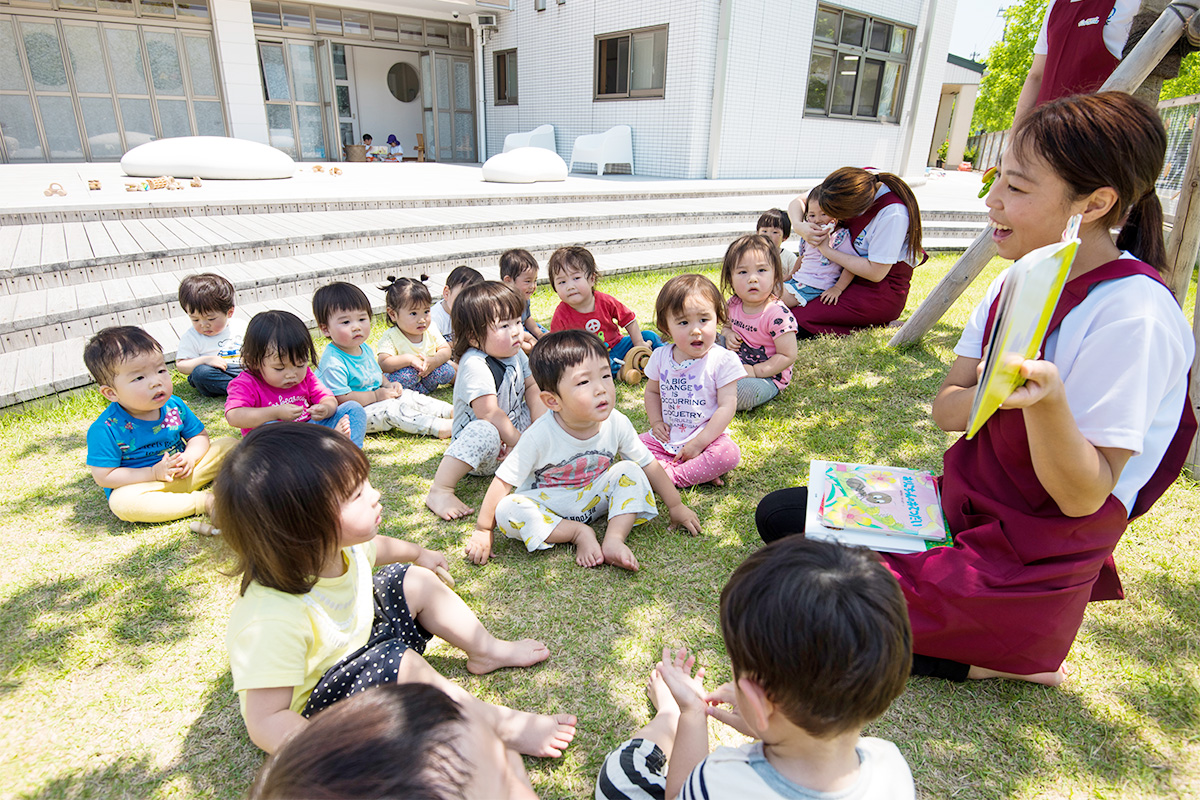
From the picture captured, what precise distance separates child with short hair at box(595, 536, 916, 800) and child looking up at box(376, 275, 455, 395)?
10.8ft

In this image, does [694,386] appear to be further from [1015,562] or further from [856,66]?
[856,66]

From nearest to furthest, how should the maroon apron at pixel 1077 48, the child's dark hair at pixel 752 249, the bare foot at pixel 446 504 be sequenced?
the bare foot at pixel 446 504 → the maroon apron at pixel 1077 48 → the child's dark hair at pixel 752 249

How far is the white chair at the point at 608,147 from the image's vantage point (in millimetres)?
12055

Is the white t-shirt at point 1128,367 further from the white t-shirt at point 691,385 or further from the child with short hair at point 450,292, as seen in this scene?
the child with short hair at point 450,292

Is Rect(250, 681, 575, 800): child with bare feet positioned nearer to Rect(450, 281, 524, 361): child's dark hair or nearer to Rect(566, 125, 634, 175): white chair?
Rect(450, 281, 524, 361): child's dark hair

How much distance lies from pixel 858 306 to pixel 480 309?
320cm

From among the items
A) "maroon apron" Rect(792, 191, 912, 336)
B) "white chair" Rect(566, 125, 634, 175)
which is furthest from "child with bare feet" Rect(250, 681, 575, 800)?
"white chair" Rect(566, 125, 634, 175)

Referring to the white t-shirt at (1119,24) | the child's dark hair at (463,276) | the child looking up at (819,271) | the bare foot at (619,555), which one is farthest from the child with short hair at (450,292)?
the white t-shirt at (1119,24)

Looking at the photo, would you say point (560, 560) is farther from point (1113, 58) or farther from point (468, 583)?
point (1113, 58)

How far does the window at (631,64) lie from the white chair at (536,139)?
1.27 meters

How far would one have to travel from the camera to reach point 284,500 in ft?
4.85

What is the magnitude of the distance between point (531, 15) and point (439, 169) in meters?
3.87

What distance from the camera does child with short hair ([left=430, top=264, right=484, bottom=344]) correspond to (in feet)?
13.8

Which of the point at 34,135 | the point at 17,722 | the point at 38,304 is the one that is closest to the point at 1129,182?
the point at 17,722
